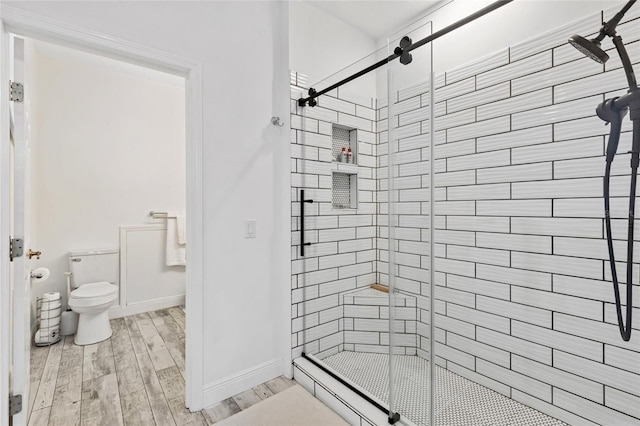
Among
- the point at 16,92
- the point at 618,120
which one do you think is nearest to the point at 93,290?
the point at 16,92

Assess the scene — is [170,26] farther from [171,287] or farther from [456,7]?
[171,287]

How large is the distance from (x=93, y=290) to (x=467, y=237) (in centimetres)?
323

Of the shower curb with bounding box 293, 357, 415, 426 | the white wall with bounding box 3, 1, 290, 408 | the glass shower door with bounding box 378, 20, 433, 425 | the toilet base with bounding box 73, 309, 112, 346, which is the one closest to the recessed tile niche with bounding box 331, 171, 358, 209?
the white wall with bounding box 3, 1, 290, 408

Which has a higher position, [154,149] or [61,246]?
[154,149]

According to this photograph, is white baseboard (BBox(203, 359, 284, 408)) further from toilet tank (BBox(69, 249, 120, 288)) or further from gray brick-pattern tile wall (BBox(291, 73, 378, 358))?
toilet tank (BBox(69, 249, 120, 288))

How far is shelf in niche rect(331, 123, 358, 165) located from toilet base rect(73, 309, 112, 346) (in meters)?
2.51

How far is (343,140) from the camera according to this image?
2.11 meters

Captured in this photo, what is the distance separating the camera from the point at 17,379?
1380 millimetres

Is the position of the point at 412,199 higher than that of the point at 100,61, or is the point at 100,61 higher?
the point at 100,61

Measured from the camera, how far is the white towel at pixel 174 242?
352 centimetres

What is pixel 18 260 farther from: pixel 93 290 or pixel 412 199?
pixel 412 199

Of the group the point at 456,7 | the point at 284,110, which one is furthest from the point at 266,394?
the point at 456,7

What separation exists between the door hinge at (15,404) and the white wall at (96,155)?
76.4 inches

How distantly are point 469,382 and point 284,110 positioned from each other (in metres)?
2.14
